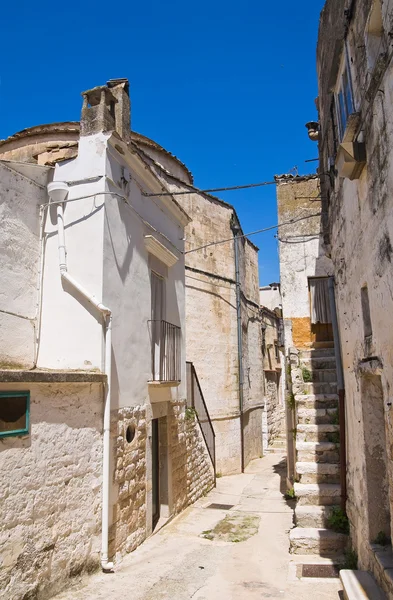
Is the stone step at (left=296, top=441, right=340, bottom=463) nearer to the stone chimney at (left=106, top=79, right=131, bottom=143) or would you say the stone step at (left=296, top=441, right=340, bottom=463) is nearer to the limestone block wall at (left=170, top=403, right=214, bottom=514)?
the limestone block wall at (left=170, top=403, right=214, bottom=514)

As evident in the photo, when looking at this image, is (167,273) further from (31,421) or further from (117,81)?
(31,421)

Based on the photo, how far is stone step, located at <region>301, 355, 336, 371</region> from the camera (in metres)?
9.77

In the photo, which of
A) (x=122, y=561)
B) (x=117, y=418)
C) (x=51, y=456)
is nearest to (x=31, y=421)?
(x=51, y=456)

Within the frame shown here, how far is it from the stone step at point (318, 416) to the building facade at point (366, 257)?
5.80 ft

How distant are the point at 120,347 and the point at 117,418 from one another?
1.03 meters

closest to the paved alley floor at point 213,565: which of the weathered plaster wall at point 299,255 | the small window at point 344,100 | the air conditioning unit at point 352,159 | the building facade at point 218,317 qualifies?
the weathered plaster wall at point 299,255

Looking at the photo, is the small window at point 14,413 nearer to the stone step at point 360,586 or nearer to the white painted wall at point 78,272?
the white painted wall at point 78,272

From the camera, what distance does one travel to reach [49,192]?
693 centimetres

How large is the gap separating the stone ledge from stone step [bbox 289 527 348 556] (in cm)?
356

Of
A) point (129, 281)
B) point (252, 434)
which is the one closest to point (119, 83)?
point (129, 281)

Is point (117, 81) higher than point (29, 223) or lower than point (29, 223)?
higher

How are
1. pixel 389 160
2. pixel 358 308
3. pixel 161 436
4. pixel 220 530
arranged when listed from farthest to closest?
pixel 161 436
pixel 220 530
pixel 358 308
pixel 389 160

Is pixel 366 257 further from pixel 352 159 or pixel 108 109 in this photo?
pixel 108 109

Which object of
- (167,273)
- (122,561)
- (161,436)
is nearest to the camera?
(122,561)
